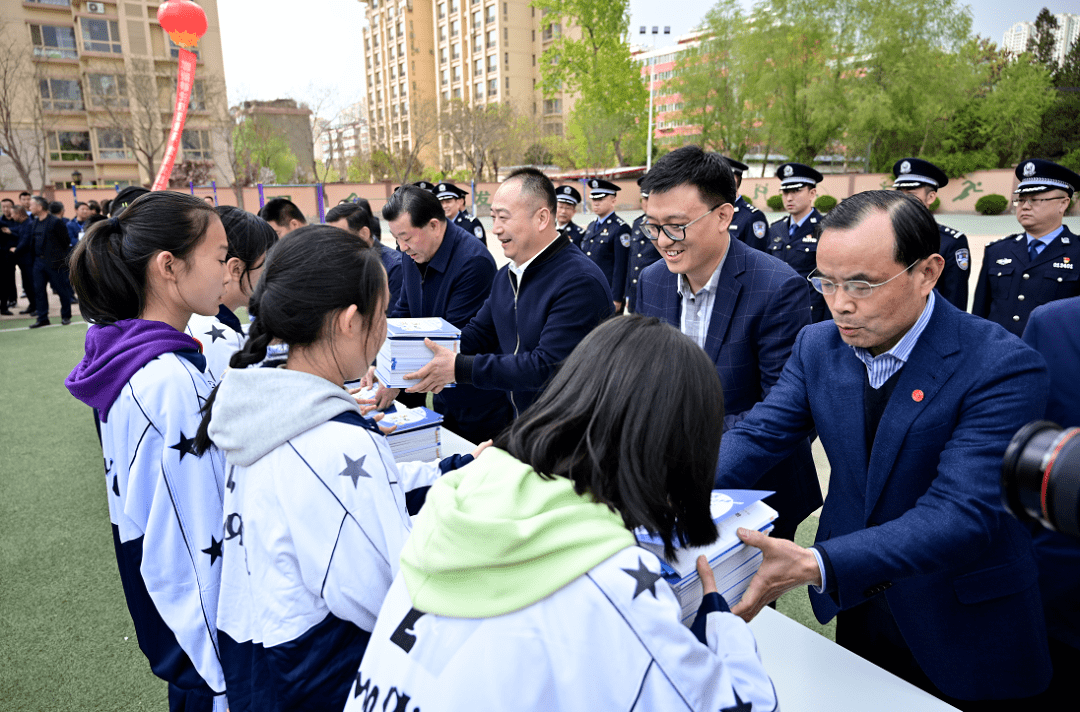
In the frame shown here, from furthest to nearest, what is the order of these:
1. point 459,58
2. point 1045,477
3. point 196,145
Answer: point 459,58 → point 196,145 → point 1045,477

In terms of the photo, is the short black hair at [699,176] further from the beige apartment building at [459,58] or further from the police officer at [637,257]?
the beige apartment building at [459,58]

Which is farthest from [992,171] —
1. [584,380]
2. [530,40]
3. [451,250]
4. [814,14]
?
[530,40]

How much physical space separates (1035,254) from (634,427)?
217 inches

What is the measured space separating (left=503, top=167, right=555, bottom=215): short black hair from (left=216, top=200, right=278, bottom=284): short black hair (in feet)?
3.24

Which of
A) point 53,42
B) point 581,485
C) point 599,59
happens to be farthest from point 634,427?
point 53,42

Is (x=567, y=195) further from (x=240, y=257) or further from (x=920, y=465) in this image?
(x=920, y=465)

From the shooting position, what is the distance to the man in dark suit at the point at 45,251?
9203 millimetres

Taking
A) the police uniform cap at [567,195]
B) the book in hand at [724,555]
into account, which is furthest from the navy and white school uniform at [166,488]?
the police uniform cap at [567,195]

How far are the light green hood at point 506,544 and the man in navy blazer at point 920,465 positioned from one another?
48cm

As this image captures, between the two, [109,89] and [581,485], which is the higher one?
[109,89]

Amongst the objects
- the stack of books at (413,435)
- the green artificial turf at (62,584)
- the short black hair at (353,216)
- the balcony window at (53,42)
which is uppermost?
the balcony window at (53,42)

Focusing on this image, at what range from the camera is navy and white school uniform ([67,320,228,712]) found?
1472mm

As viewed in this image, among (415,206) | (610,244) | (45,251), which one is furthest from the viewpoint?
(45,251)

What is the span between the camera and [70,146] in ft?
116
